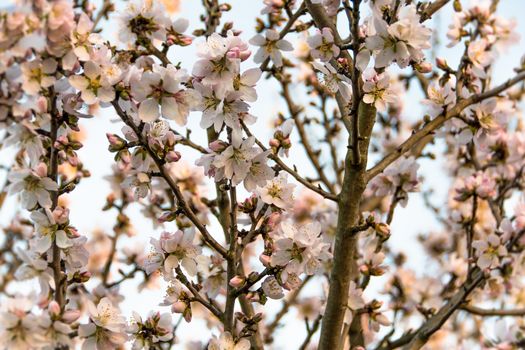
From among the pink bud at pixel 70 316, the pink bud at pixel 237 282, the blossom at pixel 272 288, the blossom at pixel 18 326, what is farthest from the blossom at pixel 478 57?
the blossom at pixel 18 326

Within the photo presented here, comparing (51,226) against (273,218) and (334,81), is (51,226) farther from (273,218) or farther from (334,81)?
(334,81)

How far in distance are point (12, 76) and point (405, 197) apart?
7.09 feet

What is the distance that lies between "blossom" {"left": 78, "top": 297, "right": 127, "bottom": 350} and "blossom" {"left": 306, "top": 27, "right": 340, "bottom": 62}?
1148mm

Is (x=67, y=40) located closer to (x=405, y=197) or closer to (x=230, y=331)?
(x=230, y=331)

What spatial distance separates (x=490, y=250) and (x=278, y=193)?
4.63 feet

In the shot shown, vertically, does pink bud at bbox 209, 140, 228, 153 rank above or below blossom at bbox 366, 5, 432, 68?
below

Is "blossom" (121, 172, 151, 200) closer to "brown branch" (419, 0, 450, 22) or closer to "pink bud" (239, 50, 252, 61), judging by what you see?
"pink bud" (239, 50, 252, 61)

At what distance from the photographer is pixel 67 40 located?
190 cm

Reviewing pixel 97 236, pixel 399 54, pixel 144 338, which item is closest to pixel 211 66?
pixel 399 54

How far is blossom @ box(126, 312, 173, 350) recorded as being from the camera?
90.9 inches

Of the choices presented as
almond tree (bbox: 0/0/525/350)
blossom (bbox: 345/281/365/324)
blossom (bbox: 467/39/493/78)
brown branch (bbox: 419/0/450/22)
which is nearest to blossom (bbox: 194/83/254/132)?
almond tree (bbox: 0/0/525/350)

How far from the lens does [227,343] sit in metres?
2.29

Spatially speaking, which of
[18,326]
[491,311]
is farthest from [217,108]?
A: [491,311]

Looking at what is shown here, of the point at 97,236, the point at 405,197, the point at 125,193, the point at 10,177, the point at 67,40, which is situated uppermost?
the point at 97,236
